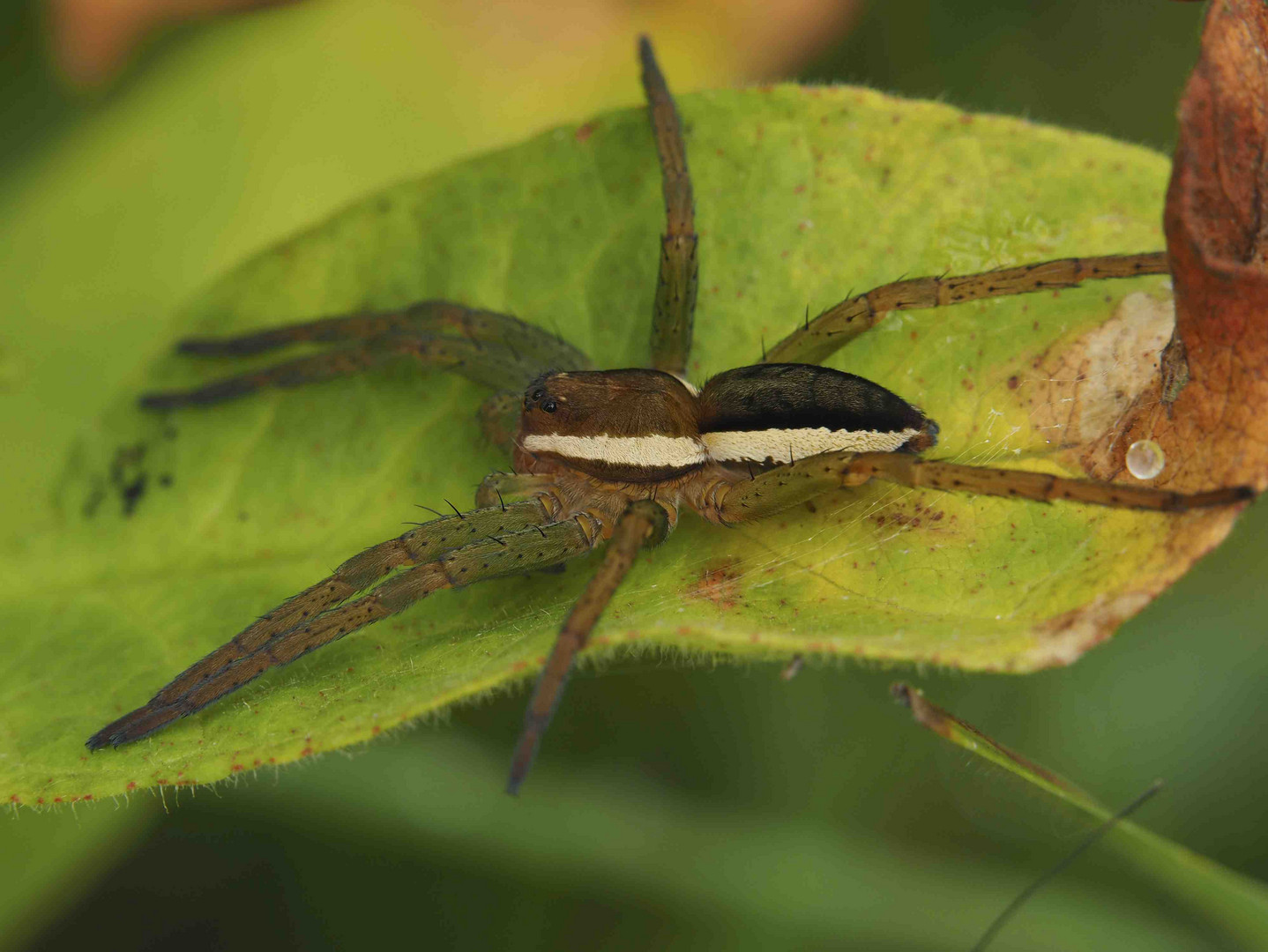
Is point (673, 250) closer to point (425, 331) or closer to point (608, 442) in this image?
point (608, 442)

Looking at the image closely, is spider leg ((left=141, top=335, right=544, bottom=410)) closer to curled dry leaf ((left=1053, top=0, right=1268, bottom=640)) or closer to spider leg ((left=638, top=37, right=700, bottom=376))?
spider leg ((left=638, top=37, right=700, bottom=376))

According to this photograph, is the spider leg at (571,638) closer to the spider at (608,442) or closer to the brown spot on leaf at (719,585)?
the spider at (608,442)

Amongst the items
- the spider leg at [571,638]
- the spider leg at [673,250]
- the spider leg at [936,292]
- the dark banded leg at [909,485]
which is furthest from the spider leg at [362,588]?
the spider leg at [936,292]

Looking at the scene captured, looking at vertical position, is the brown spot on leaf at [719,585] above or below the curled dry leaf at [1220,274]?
below

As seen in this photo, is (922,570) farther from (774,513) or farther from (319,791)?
(319,791)

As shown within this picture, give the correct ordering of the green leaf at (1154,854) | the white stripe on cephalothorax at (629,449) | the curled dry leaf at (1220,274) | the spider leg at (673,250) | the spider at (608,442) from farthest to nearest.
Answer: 1. the white stripe on cephalothorax at (629,449)
2. the spider leg at (673,250)
3. the spider at (608,442)
4. the green leaf at (1154,854)
5. the curled dry leaf at (1220,274)

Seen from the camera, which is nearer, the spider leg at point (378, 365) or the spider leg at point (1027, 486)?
the spider leg at point (1027, 486)
